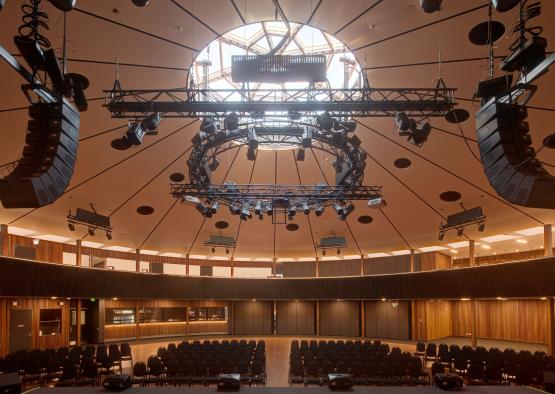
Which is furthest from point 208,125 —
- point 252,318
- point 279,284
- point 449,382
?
point 252,318

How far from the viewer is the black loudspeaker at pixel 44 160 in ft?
18.5

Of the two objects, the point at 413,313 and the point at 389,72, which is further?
the point at 413,313

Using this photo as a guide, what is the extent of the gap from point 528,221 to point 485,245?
213 inches

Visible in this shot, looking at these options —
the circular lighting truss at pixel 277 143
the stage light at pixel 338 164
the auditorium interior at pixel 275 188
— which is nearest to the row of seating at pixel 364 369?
the auditorium interior at pixel 275 188

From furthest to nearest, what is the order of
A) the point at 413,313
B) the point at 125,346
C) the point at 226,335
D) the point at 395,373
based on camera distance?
the point at 226,335 → the point at 413,313 → the point at 125,346 → the point at 395,373

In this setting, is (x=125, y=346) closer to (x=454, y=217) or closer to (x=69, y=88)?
(x=69, y=88)

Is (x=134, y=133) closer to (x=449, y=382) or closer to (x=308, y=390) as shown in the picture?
(x=308, y=390)

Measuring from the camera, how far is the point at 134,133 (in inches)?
378

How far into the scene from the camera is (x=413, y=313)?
25.5 metres

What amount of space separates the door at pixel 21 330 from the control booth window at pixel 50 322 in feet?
2.55

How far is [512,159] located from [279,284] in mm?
21628

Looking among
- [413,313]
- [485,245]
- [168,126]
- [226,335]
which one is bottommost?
[226,335]

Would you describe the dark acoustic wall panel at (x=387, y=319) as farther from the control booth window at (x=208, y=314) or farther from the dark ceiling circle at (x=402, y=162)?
the dark ceiling circle at (x=402, y=162)

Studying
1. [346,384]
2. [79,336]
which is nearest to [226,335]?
[79,336]
